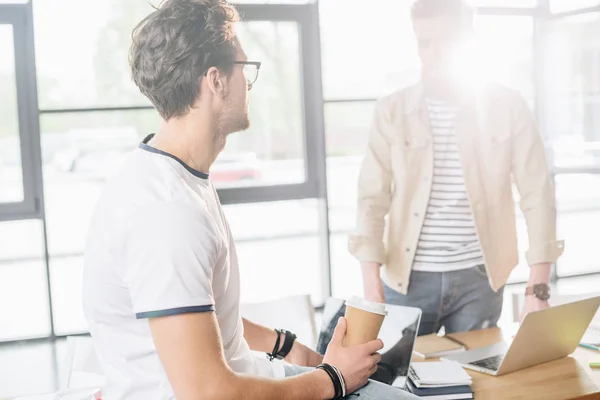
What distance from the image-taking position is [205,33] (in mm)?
1375

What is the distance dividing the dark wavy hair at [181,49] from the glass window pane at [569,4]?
5.04 meters

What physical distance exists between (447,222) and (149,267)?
4.40 ft

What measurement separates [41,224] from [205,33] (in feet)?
12.2

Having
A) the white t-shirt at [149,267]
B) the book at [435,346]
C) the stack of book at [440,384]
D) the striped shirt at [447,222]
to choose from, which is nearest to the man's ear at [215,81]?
the white t-shirt at [149,267]

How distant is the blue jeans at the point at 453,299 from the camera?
2240 mm

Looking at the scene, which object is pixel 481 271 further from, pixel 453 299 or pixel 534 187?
pixel 534 187

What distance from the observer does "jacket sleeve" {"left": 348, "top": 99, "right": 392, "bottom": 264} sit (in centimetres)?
238

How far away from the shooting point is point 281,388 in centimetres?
129

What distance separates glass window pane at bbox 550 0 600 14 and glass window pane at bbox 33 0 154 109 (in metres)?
3.35

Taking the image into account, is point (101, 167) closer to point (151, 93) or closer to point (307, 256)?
point (307, 256)

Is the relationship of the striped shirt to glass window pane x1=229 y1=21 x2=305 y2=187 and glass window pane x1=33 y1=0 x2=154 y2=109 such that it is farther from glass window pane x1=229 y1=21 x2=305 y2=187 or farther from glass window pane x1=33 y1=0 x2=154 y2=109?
glass window pane x1=33 y1=0 x2=154 y2=109

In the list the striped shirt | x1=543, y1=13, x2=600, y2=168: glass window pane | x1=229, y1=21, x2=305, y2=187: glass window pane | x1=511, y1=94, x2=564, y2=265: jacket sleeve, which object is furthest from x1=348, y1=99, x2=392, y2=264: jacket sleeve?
x1=543, y1=13, x2=600, y2=168: glass window pane

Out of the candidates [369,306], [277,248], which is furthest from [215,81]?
[277,248]

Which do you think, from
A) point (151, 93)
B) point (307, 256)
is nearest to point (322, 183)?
point (307, 256)
